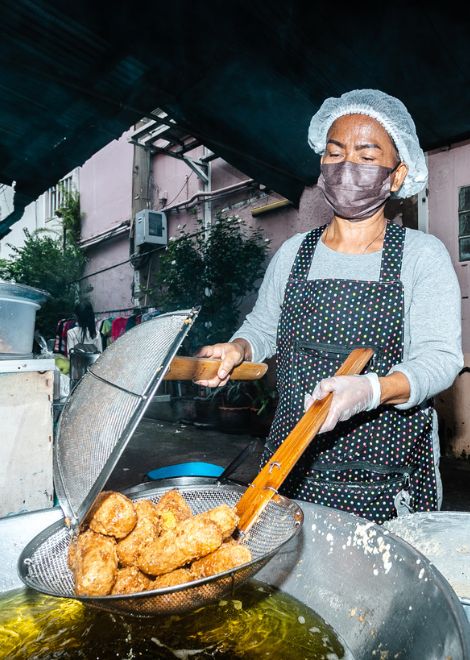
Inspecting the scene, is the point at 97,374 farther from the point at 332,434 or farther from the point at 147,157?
the point at 147,157

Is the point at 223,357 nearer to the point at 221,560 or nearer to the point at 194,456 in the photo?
the point at 221,560

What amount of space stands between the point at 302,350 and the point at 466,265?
4.74 m

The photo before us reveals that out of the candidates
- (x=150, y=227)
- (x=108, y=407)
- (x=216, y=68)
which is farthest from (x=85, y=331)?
(x=108, y=407)

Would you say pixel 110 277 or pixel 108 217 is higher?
pixel 108 217

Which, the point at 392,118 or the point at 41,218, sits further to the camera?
the point at 41,218

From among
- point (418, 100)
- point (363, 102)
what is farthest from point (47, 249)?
point (363, 102)

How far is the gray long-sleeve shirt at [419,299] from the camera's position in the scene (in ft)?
4.70

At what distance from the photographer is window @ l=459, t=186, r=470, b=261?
5.59 meters

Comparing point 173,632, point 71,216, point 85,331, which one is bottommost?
point 173,632

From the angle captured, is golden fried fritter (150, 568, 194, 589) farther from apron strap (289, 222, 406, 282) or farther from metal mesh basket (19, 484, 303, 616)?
apron strap (289, 222, 406, 282)

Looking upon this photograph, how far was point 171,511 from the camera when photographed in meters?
1.29

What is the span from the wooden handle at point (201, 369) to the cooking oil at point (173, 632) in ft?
2.19

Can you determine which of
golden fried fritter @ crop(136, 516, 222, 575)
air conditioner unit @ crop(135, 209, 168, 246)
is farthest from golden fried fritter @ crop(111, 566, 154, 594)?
air conditioner unit @ crop(135, 209, 168, 246)

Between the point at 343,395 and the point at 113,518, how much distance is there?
692 millimetres
